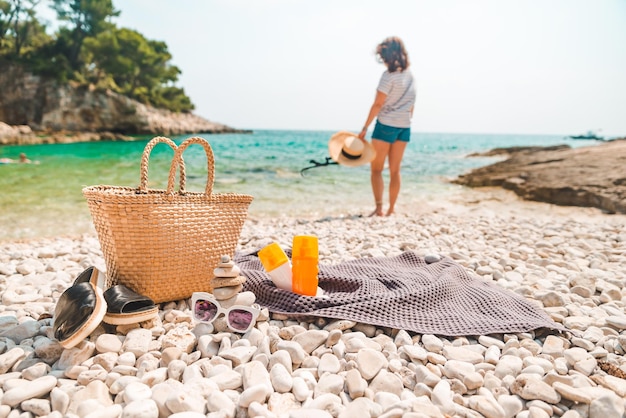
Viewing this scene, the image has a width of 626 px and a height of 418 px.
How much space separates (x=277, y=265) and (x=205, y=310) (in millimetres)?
485

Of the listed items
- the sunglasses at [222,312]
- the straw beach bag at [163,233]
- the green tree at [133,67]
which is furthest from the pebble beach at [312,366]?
the green tree at [133,67]

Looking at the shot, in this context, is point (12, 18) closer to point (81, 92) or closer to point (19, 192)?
point (81, 92)

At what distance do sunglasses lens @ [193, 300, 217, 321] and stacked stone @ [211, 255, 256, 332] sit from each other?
0.05 metres

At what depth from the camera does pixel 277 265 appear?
2248 millimetres

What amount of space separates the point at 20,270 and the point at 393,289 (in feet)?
8.82

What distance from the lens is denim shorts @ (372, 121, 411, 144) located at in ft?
17.5

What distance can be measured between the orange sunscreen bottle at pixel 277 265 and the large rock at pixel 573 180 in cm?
624

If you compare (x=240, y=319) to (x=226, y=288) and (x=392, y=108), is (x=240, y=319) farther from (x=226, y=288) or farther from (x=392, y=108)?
(x=392, y=108)

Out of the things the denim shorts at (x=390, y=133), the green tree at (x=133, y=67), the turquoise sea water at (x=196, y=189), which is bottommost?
the turquoise sea water at (x=196, y=189)

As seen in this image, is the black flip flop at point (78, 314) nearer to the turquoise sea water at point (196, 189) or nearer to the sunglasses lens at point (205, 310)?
the sunglasses lens at point (205, 310)

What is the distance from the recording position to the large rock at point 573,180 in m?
6.53

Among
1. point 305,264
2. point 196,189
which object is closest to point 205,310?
point 305,264

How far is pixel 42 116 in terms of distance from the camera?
1166 inches

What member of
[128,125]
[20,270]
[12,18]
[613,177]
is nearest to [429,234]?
[20,270]
